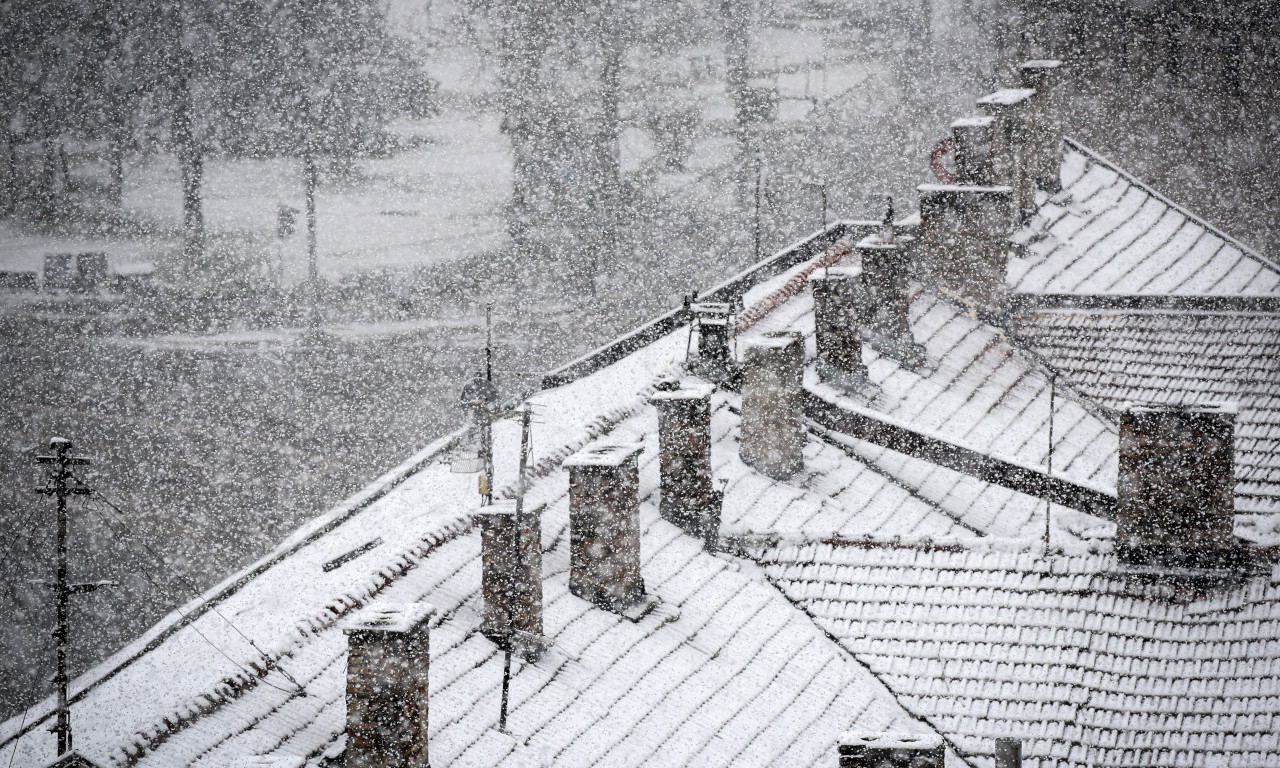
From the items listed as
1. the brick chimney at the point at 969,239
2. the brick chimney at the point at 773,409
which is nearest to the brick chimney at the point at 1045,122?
the brick chimney at the point at 969,239

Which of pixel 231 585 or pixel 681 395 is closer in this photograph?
pixel 231 585

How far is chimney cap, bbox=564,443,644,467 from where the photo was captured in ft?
32.6

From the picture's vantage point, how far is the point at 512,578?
9125 mm

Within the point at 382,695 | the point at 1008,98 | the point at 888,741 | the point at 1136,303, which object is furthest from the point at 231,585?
the point at 1008,98

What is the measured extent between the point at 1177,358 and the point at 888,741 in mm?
9012

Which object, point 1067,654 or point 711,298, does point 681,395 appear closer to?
point 1067,654

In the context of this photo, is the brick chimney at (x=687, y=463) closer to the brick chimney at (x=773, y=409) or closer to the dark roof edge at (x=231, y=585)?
the brick chimney at (x=773, y=409)

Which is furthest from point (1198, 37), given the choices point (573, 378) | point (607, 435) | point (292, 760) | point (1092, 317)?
point (292, 760)

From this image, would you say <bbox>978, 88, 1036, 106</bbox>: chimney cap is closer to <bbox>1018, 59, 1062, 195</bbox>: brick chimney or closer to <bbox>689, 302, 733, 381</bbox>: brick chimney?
<bbox>1018, 59, 1062, 195</bbox>: brick chimney

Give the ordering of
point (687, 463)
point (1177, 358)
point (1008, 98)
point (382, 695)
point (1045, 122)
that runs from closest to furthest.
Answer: point (382, 695) → point (687, 463) → point (1177, 358) → point (1008, 98) → point (1045, 122)

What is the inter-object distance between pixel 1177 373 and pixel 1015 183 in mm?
3836

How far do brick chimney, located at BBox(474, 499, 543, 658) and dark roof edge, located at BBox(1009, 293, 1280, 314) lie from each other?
28.3 ft

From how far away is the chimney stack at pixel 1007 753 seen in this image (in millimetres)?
8125

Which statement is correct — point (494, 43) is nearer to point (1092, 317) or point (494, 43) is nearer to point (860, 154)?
point (860, 154)
